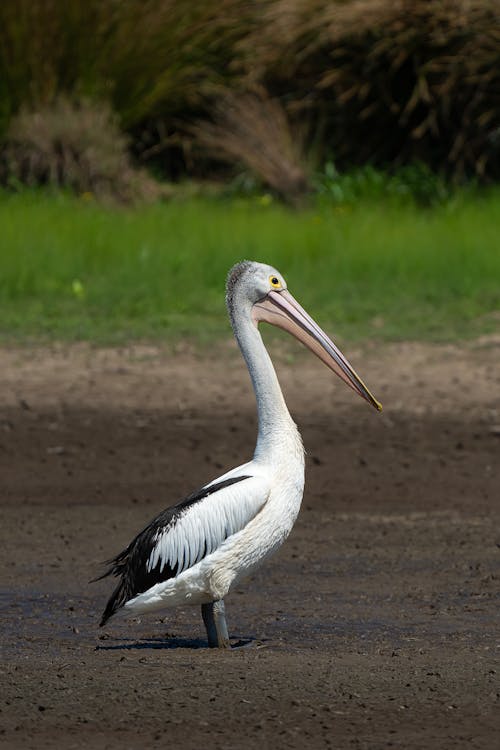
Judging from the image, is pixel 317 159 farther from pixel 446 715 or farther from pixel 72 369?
pixel 446 715

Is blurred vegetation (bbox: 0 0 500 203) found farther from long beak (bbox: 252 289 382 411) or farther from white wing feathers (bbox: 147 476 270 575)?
white wing feathers (bbox: 147 476 270 575)

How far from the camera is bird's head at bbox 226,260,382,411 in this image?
517cm

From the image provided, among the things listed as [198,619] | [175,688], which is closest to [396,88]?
[198,619]

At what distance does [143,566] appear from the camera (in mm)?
4770

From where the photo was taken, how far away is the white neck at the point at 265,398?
192 inches

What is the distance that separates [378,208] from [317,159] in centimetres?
154

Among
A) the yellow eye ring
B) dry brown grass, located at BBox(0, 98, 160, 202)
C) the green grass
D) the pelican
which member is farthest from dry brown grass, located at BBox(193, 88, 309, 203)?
the pelican

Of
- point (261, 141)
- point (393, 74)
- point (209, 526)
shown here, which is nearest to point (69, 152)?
point (261, 141)

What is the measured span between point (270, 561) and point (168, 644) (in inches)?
49.4

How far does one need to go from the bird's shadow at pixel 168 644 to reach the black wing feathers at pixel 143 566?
0.18 meters

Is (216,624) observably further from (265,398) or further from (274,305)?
(274,305)

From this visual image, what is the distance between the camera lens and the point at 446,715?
14.0ft

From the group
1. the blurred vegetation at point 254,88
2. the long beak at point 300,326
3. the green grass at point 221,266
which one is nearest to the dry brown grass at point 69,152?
the blurred vegetation at point 254,88

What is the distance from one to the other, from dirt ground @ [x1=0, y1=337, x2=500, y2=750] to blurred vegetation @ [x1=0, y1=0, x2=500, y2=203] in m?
4.64
